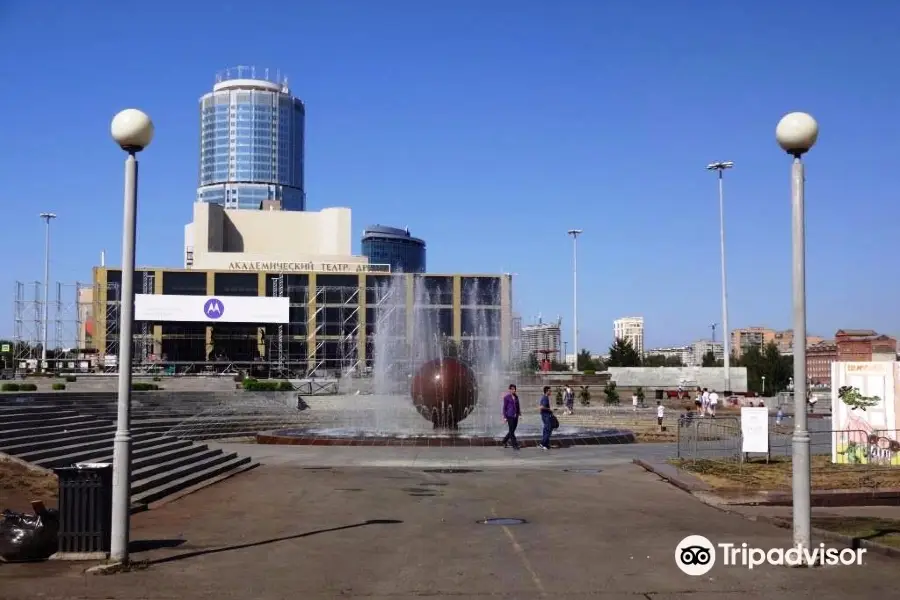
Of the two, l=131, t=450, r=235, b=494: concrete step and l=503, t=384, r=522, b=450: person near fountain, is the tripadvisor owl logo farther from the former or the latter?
l=503, t=384, r=522, b=450: person near fountain

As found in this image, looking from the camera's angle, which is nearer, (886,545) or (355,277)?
(886,545)

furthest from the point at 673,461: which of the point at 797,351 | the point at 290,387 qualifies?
the point at 290,387

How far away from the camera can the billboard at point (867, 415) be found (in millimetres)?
18125

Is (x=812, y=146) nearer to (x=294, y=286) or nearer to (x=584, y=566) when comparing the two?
(x=584, y=566)

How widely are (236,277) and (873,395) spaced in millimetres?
80218

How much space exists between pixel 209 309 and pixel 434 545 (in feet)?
223

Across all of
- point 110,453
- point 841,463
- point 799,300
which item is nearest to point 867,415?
point 841,463

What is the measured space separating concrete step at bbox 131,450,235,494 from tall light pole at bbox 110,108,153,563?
5226mm

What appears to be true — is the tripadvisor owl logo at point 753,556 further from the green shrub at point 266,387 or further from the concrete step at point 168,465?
the green shrub at point 266,387

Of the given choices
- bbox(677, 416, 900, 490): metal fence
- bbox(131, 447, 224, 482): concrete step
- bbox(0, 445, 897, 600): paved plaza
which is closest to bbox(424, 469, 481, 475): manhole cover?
bbox(0, 445, 897, 600): paved plaza

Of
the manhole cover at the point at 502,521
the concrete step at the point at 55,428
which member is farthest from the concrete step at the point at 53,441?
the manhole cover at the point at 502,521

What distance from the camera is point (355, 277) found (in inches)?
3706

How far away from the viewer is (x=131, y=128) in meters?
9.46

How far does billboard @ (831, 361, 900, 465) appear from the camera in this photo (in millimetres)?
18125
